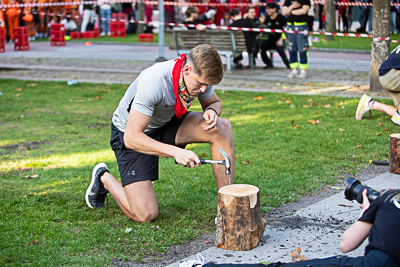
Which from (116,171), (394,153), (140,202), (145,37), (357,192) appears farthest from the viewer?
(145,37)

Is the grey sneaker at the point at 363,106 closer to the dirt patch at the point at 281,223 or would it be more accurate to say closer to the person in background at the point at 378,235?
the dirt patch at the point at 281,223

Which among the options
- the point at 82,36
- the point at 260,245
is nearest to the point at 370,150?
the point at 260,245

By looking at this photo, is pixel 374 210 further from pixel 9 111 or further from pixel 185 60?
pixel 9 111

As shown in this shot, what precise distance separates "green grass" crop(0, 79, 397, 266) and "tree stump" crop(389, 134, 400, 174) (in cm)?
36

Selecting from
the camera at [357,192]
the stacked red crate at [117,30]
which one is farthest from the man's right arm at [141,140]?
the stacked red crate at [117,30]

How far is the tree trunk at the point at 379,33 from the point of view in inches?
366

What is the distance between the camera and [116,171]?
5859mm

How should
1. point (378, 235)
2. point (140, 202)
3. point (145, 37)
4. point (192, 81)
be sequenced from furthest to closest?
1. point (145, 37)
2. point (140, 202)
3. point (192, 81)
4. point (378, 235)

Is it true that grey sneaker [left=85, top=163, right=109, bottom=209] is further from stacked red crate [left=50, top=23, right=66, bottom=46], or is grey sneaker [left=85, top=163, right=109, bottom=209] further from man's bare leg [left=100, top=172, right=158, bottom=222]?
stacked red crate [left=50, top=23, right=66, bottom=46]

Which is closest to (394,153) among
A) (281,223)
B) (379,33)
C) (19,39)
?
(281,223)

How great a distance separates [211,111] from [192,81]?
20.0 inches

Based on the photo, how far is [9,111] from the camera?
29.5 ft

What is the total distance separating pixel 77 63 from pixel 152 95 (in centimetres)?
1135

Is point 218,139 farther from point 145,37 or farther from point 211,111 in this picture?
point 145,37
